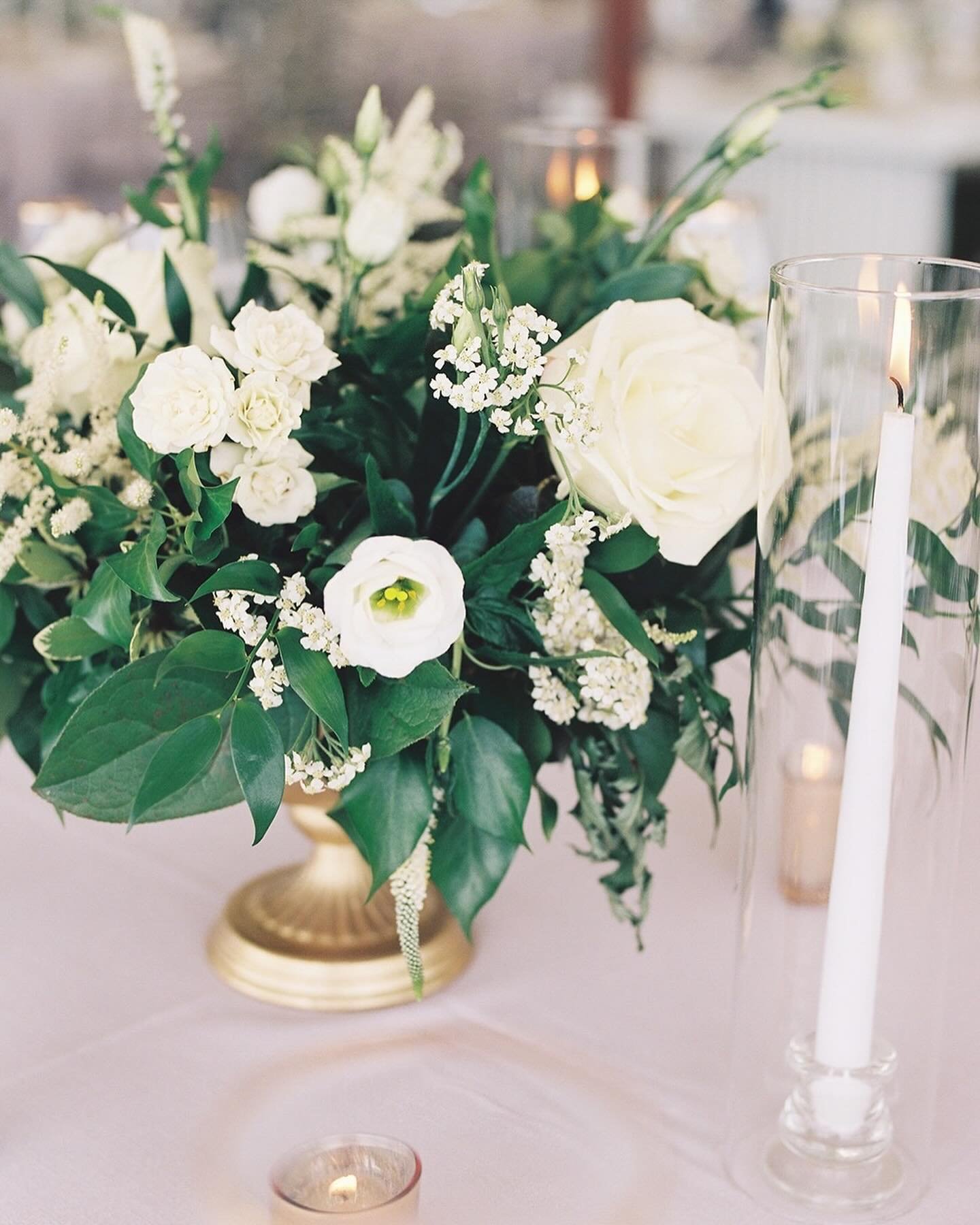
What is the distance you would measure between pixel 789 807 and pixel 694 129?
386 cm

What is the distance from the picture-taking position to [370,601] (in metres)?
0.61

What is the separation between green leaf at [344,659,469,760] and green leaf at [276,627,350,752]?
0.02 meters

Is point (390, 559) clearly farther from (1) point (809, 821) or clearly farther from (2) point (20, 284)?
(2) point (20, 284)

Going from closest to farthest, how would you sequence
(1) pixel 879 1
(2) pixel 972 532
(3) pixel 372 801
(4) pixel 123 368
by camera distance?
1. (2) pixel 972 532
2. (3) pixel 372 801
3. (4) pixel 123 368
4. (1) pixel 879 1

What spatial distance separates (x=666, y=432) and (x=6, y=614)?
0.34 meters

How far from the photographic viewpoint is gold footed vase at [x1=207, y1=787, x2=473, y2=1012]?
779mm

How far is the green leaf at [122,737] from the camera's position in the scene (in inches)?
25.2

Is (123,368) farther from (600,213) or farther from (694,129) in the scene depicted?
(694,129)

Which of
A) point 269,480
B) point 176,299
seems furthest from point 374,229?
point 269,480

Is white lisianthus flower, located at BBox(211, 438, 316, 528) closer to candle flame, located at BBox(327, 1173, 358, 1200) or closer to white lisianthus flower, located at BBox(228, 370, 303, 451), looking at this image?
white lisianthus flower, located at BBox(228, 370, 303, 451)

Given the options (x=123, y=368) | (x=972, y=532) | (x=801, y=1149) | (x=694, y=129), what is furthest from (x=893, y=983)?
(x=694, y=129)

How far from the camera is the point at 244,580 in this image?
0.62 m

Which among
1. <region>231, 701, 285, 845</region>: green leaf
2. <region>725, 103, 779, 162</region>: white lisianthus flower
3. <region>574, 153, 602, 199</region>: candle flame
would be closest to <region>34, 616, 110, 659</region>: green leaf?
<region>231, 701, 285, 845</region>: green leaf

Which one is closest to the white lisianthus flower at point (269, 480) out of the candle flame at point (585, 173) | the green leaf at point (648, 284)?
the green leaf at point (648, 284)
